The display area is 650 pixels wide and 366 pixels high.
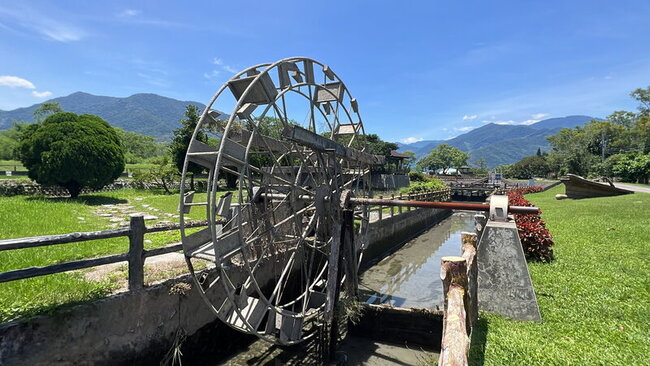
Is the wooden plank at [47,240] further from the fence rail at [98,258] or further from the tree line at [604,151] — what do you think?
the tree line at [604,151]

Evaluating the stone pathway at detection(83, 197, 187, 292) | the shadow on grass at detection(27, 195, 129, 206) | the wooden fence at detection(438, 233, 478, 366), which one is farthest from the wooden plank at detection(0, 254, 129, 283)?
the shadow on grass at detection(27, 195, 129, 206)

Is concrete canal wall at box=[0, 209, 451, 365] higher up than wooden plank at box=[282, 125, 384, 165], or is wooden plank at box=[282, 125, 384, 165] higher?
wooden plank at box=[282, 125, 384, 165]

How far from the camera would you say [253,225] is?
644 centimetres

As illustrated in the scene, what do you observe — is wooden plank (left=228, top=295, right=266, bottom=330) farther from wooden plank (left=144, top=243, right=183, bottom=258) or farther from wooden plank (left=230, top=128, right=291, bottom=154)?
wooden plank (left=230, top=128, right=291, bottom=154)

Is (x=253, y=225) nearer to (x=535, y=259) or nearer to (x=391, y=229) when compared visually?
(x=535, y=259)

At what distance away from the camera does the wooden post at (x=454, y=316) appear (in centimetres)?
255

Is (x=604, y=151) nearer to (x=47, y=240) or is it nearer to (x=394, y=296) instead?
(x=394, y=296)

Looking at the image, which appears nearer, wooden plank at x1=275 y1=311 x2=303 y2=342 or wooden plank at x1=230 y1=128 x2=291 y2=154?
wooden plank at x1=275 y1=311 x2=303 y2=342

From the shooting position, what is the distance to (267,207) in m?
6.33

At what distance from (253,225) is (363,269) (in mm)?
6624

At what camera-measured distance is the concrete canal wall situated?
364 cm

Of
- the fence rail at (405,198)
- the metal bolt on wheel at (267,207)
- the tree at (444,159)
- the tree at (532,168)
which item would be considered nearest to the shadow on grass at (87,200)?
the metal bolt on wheel at (267,207)

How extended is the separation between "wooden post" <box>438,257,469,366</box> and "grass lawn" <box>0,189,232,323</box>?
4.21m

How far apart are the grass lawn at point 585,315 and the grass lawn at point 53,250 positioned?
492cm
